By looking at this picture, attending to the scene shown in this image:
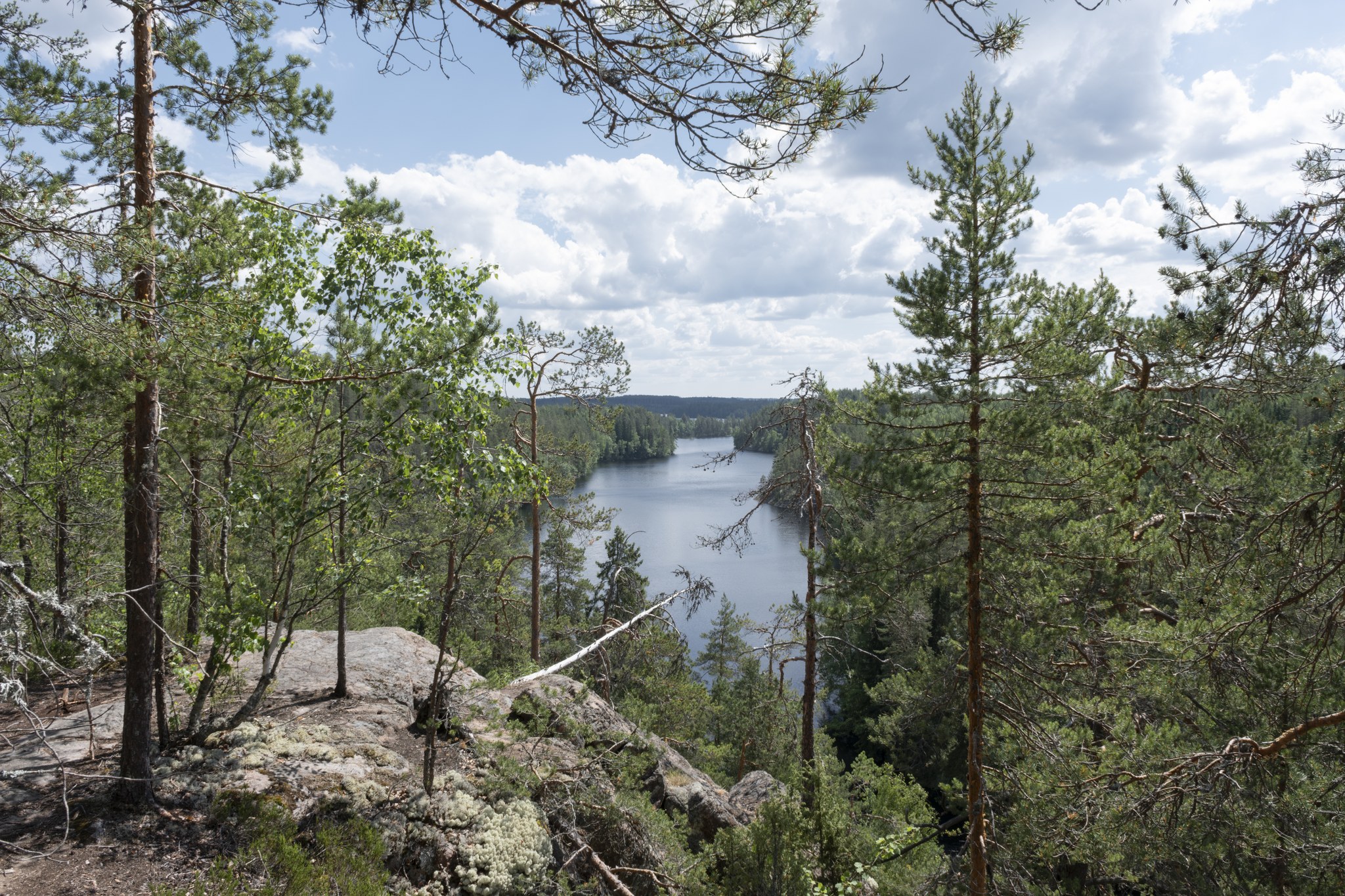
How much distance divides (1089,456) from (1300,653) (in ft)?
7.72

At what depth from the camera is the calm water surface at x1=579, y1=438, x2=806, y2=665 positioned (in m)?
32.6

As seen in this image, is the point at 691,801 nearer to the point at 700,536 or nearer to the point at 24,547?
the point at 700,536

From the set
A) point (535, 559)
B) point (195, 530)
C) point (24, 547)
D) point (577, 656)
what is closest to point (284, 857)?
point (195, 530)

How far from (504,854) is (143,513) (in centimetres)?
349

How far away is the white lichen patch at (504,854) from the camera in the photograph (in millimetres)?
5266

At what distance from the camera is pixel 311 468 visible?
20.3ft

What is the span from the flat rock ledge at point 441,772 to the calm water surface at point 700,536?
6446 millimetres

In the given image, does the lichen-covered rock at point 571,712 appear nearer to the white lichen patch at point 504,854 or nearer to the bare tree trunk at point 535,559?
the white lichen patch at point 504,854

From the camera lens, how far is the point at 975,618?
6.99m

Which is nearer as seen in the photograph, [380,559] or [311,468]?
[311,468]

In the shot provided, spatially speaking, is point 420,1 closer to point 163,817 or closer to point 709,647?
point 163,817

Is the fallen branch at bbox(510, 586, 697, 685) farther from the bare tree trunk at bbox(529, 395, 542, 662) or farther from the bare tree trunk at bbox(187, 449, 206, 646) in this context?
the bare tree trunk at bbox(529, 395, 542, 662)

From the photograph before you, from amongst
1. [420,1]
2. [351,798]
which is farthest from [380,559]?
[420,1]

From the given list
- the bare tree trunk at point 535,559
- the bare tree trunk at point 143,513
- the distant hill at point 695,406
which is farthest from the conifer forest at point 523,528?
the distant hill at point 695,406
